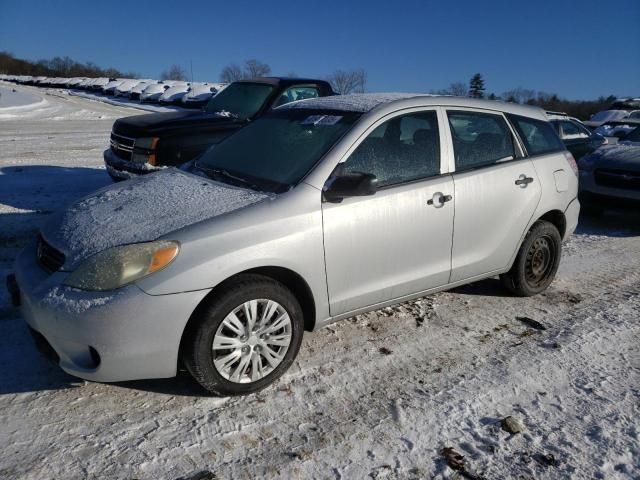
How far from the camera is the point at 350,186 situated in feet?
10.4

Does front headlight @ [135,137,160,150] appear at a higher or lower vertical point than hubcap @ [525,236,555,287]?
higher

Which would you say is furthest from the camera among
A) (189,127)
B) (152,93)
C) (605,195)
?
(152,93)

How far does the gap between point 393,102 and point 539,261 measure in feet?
6.43

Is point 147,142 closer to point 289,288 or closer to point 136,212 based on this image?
point 136,212

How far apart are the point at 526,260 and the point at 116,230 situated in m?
3.21

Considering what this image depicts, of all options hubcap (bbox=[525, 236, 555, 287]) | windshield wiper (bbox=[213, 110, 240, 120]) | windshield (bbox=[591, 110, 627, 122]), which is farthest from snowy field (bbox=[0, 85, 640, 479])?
windshield (bbox=[591, 110, 627, 122])

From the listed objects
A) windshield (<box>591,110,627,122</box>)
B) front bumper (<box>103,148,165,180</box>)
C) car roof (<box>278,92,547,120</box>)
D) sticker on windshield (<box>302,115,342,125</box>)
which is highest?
car roof (<box>278,92,547,120</box>)

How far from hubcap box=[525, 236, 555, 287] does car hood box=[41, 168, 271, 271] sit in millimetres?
2500

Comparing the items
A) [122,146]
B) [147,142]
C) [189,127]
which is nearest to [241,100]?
[189,127]

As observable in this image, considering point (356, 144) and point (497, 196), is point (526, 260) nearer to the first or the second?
point (497, 196)

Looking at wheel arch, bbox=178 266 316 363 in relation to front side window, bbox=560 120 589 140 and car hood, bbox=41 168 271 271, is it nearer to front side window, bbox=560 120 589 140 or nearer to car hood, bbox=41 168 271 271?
car hood, bbox=41 168 271 271

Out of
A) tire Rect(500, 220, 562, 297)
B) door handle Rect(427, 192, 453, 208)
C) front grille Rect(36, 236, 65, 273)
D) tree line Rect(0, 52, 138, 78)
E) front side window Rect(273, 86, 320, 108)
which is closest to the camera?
front grille Rect(36, 236, 65, 273)

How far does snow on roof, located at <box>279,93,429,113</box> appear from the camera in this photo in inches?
148

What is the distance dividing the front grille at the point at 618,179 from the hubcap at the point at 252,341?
5.83 m
